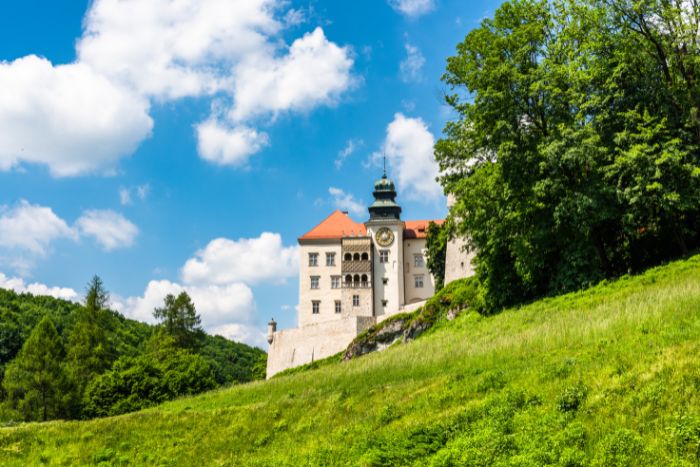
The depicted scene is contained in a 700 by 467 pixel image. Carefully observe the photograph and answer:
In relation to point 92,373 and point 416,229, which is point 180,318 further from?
point 416,229

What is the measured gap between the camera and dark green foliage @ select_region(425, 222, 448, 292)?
59.8 m

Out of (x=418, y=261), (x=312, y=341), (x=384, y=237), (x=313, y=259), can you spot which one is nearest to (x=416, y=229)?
(x=418, y=261)

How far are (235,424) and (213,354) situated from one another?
9547 cm

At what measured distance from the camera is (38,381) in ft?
166

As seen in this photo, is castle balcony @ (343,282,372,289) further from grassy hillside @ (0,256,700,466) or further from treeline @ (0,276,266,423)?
grassy hillside @ (0,256,700,466)

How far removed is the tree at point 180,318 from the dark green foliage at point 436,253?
90.3 feet

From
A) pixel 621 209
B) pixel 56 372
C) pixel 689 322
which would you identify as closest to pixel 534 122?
pixel 621 209

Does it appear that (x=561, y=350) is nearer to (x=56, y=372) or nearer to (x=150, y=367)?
(x=150, y=367)

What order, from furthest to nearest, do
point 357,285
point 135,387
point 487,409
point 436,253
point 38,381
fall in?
point 357,285 < point 436,253 < point 38,381 < point 135,387 < point 487,409

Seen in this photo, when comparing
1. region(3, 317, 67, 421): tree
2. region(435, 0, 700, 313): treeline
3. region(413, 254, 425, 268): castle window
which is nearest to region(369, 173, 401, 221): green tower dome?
region(413, 254, 425, 268): castle window

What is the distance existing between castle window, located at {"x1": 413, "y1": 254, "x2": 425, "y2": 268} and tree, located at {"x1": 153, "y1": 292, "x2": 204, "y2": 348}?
81.4 feet

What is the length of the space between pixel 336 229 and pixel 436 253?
13634 millimetres

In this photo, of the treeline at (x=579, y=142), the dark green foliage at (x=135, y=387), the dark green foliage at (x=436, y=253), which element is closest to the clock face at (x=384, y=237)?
the dark green foliage at (x=436, y=253)

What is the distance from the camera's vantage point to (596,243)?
27.1 metres
